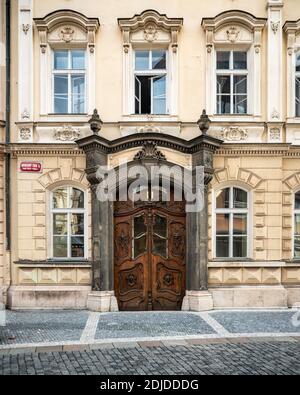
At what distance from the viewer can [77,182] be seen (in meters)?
8.77

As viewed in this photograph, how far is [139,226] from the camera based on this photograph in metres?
8.79

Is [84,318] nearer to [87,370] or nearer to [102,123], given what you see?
[87,370]

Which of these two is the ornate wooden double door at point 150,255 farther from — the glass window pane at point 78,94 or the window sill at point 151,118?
the glass window pane at point 78,94

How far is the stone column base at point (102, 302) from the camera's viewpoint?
8.30m

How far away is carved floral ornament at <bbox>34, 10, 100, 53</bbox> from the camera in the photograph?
868 centimetres

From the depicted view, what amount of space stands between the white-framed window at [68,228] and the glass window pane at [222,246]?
130 inches

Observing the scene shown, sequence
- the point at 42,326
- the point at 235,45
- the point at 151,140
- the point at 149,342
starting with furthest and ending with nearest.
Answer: the point at 235,45, the point at 151,140, the point at 42,326, the point at 149,342

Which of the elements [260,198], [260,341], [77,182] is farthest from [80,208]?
[260,341]

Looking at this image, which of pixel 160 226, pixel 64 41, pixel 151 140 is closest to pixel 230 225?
pixel 160 226

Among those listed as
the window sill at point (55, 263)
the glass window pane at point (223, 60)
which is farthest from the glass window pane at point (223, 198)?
the window sill at point (55, 263)

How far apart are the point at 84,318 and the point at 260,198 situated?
16.3 feet

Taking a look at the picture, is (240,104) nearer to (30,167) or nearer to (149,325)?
(30,167)

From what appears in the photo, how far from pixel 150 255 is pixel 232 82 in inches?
188

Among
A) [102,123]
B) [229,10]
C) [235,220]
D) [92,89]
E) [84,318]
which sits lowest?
[84,318]
